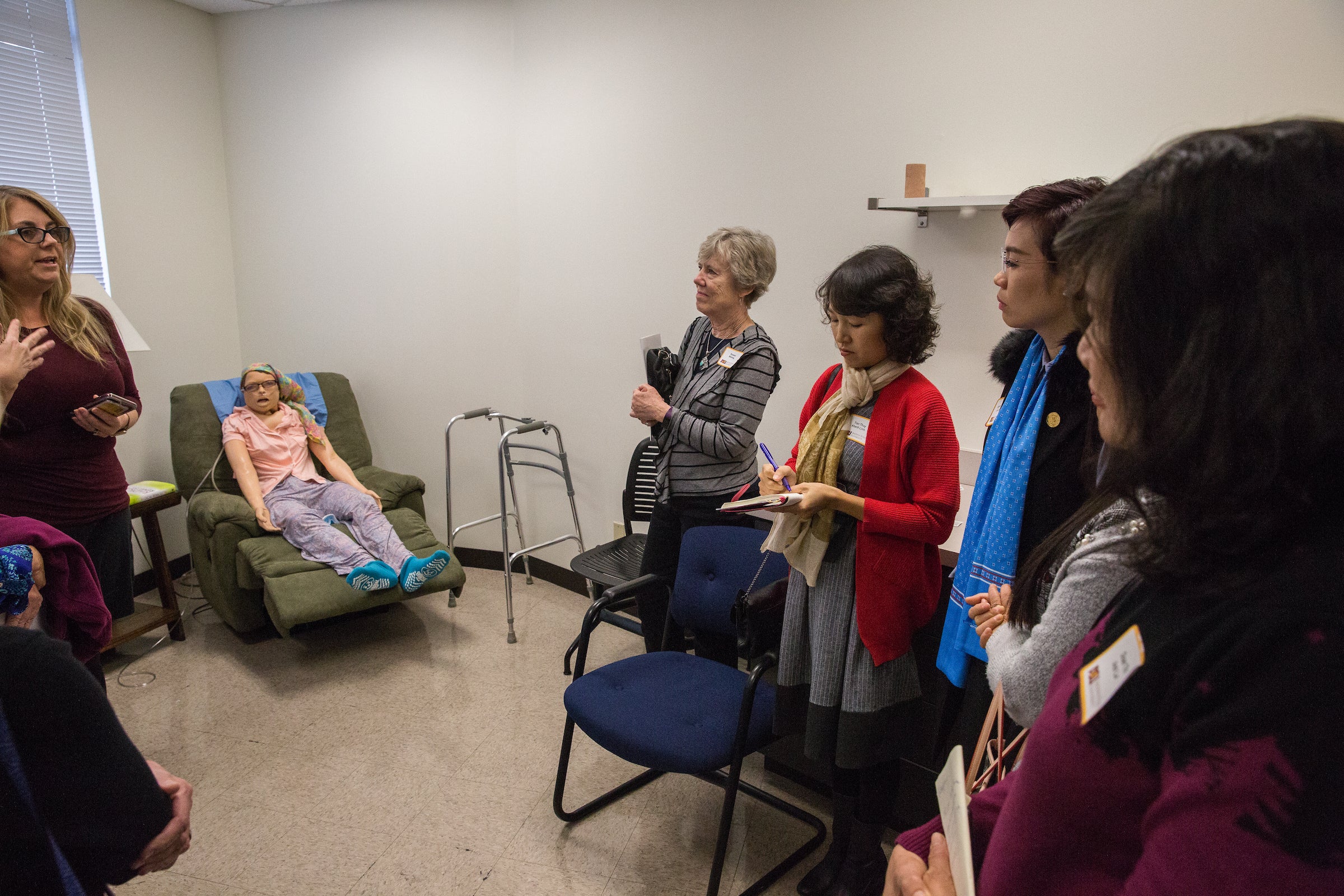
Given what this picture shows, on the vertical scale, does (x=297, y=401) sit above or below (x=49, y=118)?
below

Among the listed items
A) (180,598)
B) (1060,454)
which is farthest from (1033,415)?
(180,598)

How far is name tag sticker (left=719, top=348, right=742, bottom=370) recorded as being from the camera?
7.82 ft

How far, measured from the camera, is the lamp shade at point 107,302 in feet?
9.95

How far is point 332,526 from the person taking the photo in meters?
3.49

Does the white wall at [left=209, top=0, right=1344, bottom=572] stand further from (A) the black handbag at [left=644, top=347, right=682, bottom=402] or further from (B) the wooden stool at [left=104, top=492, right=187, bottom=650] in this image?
(B) the wooden stool at [left=104, top=492, right=187, bottom=650]

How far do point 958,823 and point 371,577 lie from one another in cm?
287

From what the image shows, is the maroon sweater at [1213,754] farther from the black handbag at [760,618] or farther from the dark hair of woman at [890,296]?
the black handbag at [760,618]

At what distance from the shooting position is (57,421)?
8.08 ft

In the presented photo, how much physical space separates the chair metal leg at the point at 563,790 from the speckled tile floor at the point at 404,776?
0.03 meters

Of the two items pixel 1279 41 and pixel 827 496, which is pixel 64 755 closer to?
pixel 827 496

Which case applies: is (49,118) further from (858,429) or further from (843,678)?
(843,678)

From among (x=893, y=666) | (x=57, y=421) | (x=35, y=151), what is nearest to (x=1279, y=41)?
(x=893, y=666)

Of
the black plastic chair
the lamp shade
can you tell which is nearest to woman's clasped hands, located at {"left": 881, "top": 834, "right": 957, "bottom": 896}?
the black plastic chair

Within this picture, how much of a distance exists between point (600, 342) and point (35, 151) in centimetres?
260
